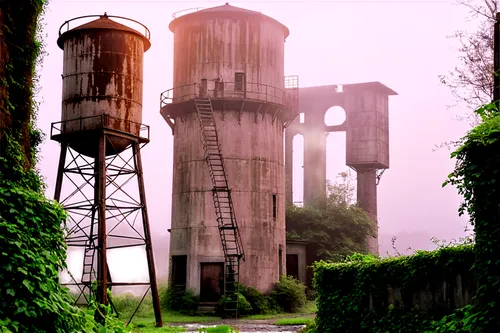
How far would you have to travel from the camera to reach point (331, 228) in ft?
148

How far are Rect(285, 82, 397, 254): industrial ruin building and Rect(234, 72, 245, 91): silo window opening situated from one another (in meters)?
15.4

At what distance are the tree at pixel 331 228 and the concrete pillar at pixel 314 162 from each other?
294 cm

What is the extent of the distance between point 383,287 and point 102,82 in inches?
578

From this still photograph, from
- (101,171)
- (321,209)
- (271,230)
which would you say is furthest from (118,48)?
(321,209)

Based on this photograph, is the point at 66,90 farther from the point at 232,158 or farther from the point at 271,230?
the point at 271,230

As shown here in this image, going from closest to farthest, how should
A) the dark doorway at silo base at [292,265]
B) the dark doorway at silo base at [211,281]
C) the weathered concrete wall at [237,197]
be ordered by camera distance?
1. the dark doorway at silo base at [211,281]
2. the weathered concrete wall at [237,197]
3. the dark doorway at silo base at [292,265]

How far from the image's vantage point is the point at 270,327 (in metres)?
26.4

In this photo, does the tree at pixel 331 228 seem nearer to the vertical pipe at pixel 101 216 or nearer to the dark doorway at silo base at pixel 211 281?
the dark doorway at silo base at pixel 211 281

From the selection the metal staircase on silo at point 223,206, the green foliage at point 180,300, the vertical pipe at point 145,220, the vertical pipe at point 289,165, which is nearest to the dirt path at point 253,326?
the vertical pipe at point 145,220

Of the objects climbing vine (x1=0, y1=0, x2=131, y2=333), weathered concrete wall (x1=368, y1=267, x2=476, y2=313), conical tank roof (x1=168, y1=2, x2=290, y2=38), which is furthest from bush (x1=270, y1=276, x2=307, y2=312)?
climbing vine (x1=0, y1=0, x2=131, y2=333)

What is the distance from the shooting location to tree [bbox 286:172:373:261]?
44.1m

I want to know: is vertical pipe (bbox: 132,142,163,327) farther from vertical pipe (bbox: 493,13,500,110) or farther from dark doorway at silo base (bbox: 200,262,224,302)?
vertical pipe (bbox: 493,13,500,110)

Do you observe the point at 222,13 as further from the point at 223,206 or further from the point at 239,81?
the point at 223,206

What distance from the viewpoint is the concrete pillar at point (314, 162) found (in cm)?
5050
